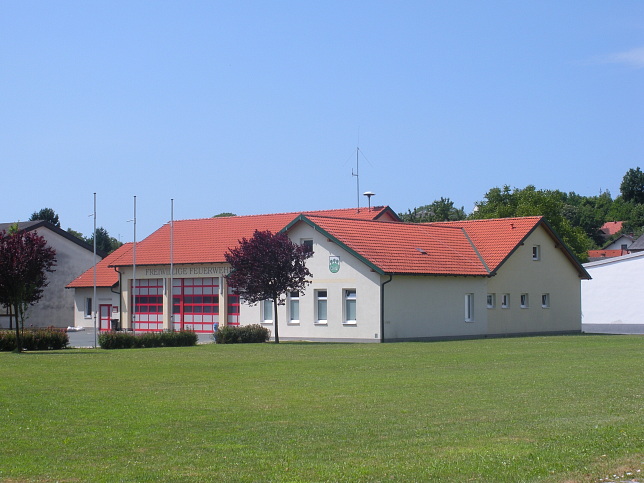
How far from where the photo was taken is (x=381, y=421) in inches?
522

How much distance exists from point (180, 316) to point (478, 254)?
16597 mm

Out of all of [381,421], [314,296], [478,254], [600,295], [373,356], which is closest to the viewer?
[381,421]

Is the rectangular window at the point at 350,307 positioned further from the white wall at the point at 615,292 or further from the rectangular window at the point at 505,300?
the white wall at the point at 615,292

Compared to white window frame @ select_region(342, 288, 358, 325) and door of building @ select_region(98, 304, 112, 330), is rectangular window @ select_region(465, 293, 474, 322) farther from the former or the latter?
door of building @ select_region(98, 304, 112, 330)

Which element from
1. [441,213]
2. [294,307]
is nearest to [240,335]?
[294,307]

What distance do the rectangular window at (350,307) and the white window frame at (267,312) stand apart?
4.75 meters

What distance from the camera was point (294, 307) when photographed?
42531 millimetres

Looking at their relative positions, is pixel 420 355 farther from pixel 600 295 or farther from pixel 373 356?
pixel 600 295

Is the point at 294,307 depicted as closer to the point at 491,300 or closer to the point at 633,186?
the point at 491,300

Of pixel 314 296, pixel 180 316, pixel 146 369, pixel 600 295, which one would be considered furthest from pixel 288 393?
pixel 600 295

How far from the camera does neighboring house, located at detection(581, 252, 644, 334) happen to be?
5891 centimetres

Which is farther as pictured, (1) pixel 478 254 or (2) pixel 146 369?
(1) pixel 478 254

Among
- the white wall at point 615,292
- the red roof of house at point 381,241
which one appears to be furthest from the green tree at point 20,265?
the white wall at point 615,292

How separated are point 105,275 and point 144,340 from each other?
23895 millimetres
